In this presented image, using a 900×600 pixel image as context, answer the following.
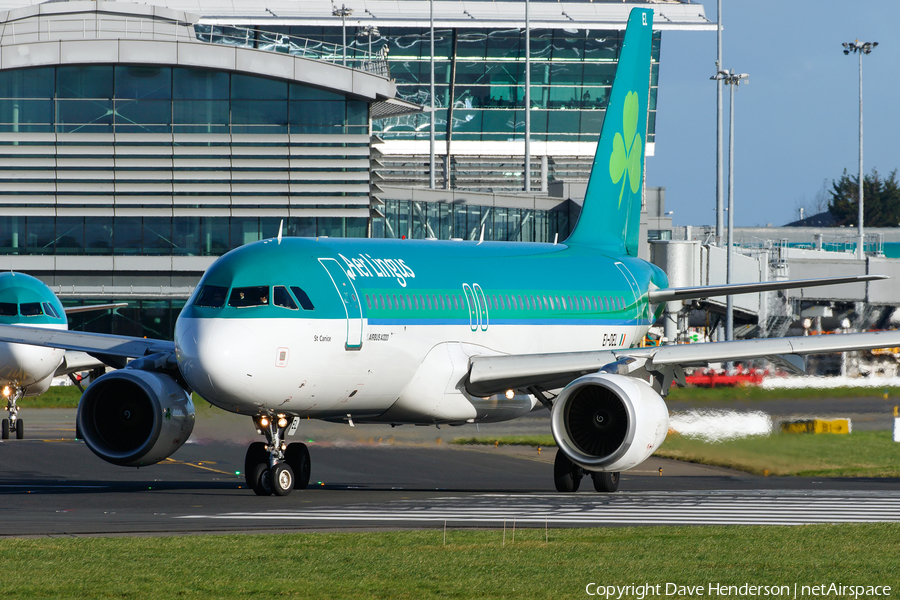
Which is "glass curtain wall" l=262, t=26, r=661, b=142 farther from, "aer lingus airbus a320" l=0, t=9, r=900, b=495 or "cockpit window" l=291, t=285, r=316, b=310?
"cockpit window" l=291, t=285, r=316, b=310

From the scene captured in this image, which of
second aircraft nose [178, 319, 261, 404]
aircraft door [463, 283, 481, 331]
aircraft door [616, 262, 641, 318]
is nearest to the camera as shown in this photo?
second aircraft nose [178, 319, 261, 404]

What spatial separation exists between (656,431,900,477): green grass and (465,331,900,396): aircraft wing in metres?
3.77

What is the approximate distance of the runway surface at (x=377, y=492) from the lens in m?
16.1

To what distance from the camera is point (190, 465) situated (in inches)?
1070

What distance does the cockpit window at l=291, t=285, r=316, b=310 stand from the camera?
18.6m

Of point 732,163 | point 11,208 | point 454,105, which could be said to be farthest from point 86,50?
point 454,105

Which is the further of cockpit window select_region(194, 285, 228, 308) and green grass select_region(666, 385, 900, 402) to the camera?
green grass select_region(666, 385, 900, 402)

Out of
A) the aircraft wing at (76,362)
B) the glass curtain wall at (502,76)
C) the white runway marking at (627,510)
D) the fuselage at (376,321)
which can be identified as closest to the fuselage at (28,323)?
the aircraft wing at (76,362)

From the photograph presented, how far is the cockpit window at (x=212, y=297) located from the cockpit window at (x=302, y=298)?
1022 millimetres

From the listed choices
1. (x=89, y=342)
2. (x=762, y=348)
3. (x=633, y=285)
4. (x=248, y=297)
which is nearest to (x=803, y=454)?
(x=762, y=348)

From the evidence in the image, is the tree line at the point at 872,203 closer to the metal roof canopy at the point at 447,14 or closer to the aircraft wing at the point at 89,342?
the metal roof canopy at the point at 447,14

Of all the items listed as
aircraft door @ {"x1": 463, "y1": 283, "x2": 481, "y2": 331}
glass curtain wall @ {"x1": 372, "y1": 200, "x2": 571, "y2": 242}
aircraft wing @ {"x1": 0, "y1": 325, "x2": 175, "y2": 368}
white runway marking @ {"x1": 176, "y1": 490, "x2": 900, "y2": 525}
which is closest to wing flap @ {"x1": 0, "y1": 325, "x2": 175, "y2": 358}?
aircraft wing @ {"x1": 0, "y1": 325, "x2": 175, "y2": 368}

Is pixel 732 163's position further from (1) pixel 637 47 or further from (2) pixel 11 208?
(2) pixel 11 208

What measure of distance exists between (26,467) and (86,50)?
2913cm
